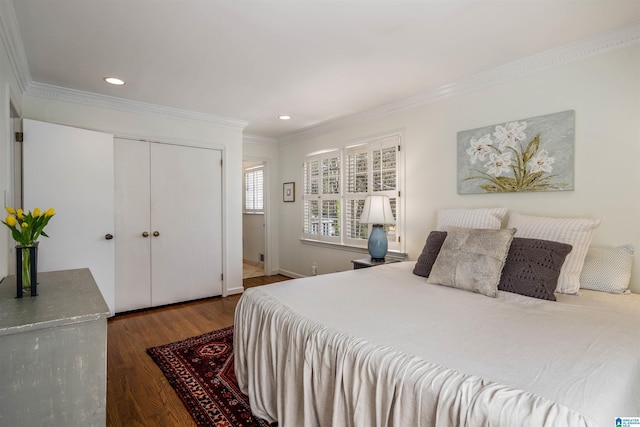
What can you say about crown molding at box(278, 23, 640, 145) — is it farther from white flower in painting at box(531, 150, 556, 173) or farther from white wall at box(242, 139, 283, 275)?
white wall at box(242, 139, 283, 275)

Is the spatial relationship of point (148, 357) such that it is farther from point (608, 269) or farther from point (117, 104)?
point (608, 269)

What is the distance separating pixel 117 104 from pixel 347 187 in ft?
9.11

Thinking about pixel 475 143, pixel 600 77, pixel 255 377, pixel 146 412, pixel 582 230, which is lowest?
pixel 146 412

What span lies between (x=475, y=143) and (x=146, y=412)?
3.15m

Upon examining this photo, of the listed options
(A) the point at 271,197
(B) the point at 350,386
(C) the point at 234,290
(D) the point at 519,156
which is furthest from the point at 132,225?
(D) the point at 519,156

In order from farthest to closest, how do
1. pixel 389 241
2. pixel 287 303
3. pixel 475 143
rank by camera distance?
1. pixel 389 241
2. pixel 475 143
3. pixel 287 303

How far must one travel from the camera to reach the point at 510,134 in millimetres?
2641

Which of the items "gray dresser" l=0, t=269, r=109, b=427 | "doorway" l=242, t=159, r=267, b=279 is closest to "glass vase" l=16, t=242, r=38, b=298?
"gray dresser" l=0, t=269, r=109, b=427

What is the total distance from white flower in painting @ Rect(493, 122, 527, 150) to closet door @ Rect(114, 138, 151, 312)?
3609mm

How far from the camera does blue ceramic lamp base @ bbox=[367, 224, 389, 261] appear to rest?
10.8 ft

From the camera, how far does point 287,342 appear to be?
1.60m

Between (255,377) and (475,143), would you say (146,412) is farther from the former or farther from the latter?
(475,143)

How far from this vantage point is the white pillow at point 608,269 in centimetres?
197

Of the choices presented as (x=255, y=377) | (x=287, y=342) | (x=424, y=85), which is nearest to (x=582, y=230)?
(x=424, y=85)
